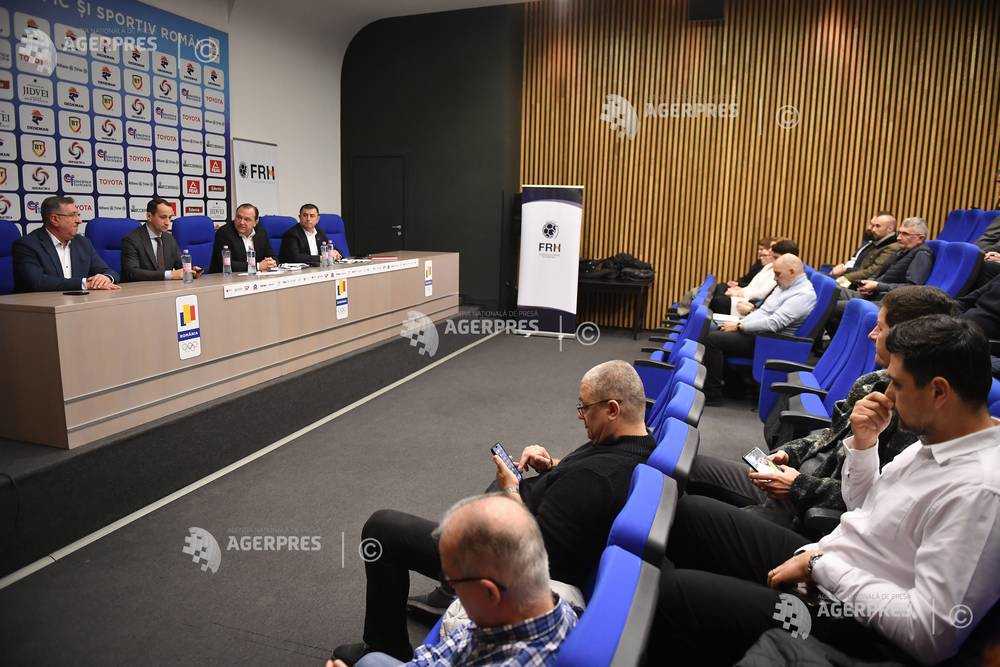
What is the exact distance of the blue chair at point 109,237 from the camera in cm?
494

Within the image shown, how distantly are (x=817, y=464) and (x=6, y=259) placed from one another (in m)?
4.77

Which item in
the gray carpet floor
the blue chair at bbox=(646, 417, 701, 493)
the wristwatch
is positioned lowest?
the gray carpet floor

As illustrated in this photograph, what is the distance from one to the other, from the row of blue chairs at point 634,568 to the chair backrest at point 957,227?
619cm

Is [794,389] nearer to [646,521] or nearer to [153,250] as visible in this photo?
[646,521]

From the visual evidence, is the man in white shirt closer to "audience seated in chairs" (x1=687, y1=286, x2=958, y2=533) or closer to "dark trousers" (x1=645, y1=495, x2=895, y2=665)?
"dark trousers" (x1=645, y1=495, x2=895, y2=665)

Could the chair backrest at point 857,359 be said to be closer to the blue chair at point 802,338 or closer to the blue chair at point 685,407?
the blue chair at point 685,407

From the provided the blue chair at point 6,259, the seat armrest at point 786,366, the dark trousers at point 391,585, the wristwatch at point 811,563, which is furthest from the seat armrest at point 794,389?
the blue chair at point 6,259

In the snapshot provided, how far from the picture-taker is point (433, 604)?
2432 mm

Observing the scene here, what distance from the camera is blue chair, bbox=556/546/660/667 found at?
1045 mm

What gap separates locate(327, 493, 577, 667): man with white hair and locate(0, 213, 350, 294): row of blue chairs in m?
4.35

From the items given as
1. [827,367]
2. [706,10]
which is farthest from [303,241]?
[706,10]

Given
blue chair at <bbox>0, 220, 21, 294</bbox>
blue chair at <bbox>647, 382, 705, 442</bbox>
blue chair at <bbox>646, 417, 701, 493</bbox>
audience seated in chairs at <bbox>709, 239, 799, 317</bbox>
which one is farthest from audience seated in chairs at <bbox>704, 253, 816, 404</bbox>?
blue chair at <bbox>0, 220, 21, 294</bbox>

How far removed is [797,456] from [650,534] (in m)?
1.39

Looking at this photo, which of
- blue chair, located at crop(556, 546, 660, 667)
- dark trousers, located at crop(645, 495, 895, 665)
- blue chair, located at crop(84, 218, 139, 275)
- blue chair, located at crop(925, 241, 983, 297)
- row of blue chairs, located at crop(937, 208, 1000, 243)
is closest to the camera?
blue chair, located at crop(556, 546, 660, 667)
